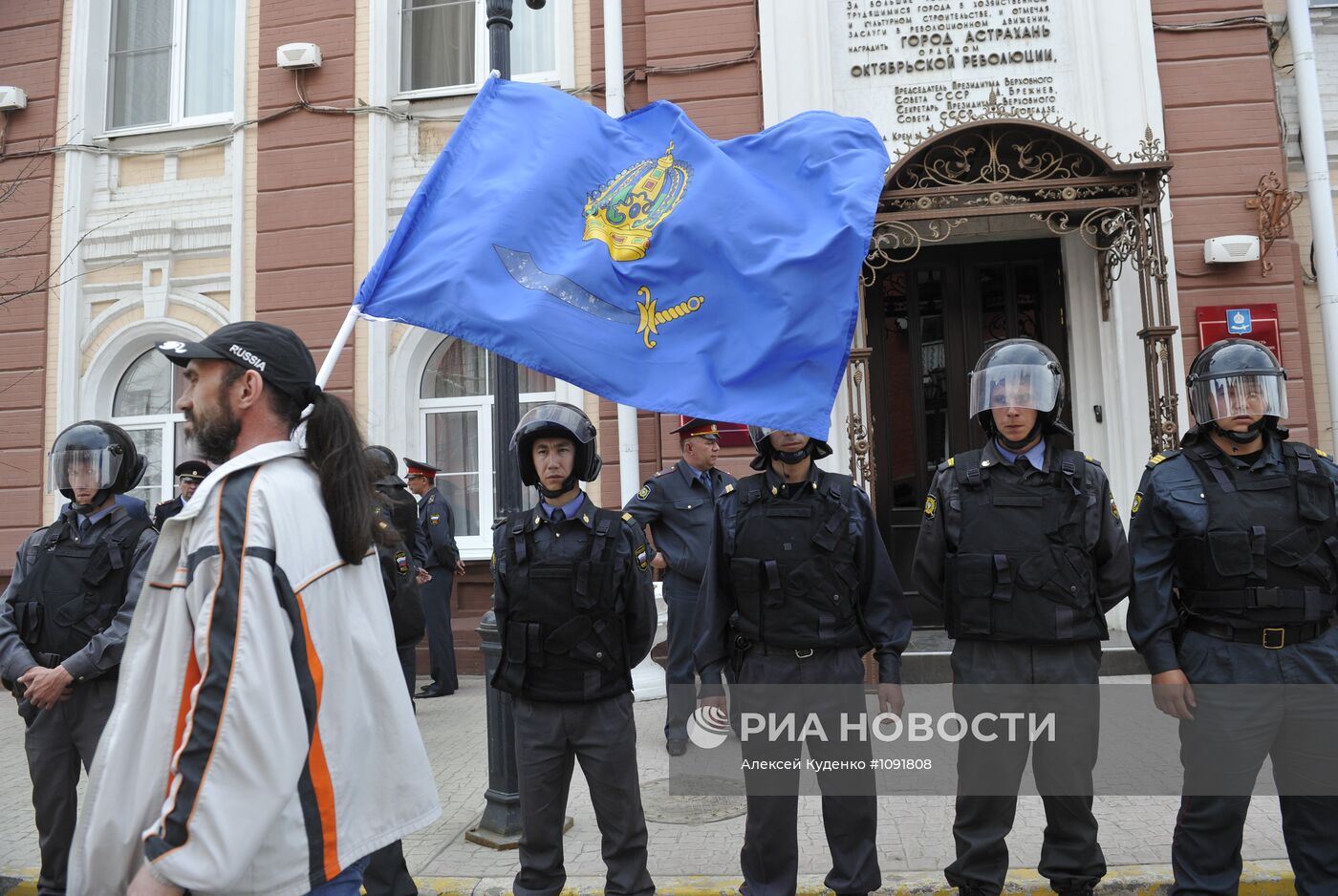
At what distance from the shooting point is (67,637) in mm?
4094

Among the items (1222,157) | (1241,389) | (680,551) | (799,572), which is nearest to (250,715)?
(799,572)

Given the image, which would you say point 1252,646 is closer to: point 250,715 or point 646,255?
point 646,255

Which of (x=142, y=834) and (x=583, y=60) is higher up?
(x=583, y=60)

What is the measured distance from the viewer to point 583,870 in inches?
175

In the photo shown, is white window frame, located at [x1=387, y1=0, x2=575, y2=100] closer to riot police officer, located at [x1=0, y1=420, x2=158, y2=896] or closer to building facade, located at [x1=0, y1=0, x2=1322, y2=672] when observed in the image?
building facade, located at [x1=0, y1=0, x2=1322, y2=672]

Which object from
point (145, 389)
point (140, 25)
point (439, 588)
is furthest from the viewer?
point (140, 25)

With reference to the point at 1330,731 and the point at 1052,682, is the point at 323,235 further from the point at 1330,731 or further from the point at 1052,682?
the point at 1330,731

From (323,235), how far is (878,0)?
231 inches

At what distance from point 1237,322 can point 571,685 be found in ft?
23.0

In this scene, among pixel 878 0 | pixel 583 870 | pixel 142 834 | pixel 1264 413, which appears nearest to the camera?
pixel 142 834

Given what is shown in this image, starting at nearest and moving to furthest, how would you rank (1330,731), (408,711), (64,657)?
(408,711) → (1330,731) → (64,657)

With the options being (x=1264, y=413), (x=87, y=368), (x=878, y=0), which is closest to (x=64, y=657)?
(x=1264, y=413)

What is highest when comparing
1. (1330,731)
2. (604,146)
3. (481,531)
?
(604,146)

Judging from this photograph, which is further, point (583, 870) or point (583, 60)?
point (583, 60)
